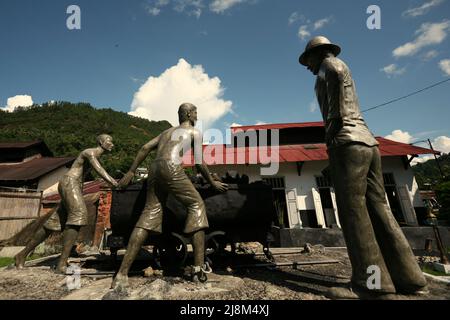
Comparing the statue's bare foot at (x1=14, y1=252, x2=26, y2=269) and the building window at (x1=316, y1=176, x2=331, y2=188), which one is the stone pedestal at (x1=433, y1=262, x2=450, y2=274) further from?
the building window at (x1=316, y1=176, x2=331, y2=188)

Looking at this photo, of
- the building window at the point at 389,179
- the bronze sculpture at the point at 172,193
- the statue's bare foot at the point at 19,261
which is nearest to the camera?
the bronze sculpture at the point at 172,193

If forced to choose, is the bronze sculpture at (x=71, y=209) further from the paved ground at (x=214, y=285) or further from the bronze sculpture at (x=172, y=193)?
the bronze sculpture at (x=172, y=193)

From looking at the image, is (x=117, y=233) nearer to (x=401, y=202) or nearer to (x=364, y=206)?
(x=364, y=206)

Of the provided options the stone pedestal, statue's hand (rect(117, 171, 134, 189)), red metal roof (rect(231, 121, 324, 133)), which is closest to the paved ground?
the stone pedestal

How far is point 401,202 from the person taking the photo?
1088 cm

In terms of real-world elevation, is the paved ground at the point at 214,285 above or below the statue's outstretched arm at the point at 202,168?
below

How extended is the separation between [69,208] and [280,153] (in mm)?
10356

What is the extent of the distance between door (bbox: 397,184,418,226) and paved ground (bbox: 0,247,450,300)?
961cm

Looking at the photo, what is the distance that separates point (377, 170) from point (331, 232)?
258 inches

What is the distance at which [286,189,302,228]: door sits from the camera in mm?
10477

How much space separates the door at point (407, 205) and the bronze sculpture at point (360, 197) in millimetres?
10910

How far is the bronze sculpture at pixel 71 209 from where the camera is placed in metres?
3.54

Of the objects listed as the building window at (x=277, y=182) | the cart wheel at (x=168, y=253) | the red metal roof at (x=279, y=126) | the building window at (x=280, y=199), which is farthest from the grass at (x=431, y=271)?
the red metal roof at (x=279, y=126)
